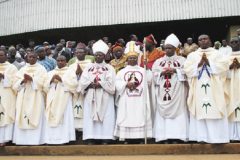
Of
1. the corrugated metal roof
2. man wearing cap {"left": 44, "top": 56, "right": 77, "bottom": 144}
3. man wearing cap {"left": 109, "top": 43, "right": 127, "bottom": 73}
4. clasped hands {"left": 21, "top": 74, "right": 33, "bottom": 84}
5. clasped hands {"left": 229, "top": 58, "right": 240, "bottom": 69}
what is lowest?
man wearing cap {"left": 44, "top": 56, "right": 77, "bottom": 144}

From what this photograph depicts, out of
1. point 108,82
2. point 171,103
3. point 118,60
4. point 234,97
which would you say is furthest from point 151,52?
point 234,97

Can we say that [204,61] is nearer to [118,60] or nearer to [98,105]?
[98,105]

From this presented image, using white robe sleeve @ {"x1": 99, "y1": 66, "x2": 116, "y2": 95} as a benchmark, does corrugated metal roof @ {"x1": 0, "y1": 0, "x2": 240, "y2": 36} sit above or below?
above

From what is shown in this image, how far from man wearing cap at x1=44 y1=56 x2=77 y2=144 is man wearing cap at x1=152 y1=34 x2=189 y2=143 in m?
1.63

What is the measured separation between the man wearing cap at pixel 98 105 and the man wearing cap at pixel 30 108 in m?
0.89

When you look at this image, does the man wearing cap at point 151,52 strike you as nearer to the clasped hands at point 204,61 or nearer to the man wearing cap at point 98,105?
the man wearing cap at point 98,105

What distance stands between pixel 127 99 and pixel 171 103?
0.85 m

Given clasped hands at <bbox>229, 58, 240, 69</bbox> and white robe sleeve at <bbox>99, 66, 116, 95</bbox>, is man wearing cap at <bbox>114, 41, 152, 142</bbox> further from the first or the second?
clasped hands at <bbox>229, 58, 240, 69</bbox>

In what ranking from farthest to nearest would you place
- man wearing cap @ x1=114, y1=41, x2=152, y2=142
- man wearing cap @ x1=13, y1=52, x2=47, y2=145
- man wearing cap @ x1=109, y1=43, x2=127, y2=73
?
man wearing cap @ x1=109, y1=43, x2=127, y2=73
man wearing cap @ x1=13, y1=52, x2=47, y2=145
man wearing cap @ x1=114, y1=41, x2=152, y2=142

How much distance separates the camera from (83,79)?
340 inches

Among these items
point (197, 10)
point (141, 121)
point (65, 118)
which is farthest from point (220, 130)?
point (197, 10)

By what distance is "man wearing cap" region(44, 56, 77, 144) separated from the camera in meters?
8.76

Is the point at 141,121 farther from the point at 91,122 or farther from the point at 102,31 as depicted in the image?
the point at 102,31

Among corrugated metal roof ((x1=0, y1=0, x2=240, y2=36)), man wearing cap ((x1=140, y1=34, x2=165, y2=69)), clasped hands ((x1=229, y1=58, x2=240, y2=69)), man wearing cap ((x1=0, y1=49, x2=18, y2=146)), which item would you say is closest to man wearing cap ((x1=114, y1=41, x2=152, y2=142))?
man wearing cap ((x1=140, y1=34, x2=165, y2=69))
